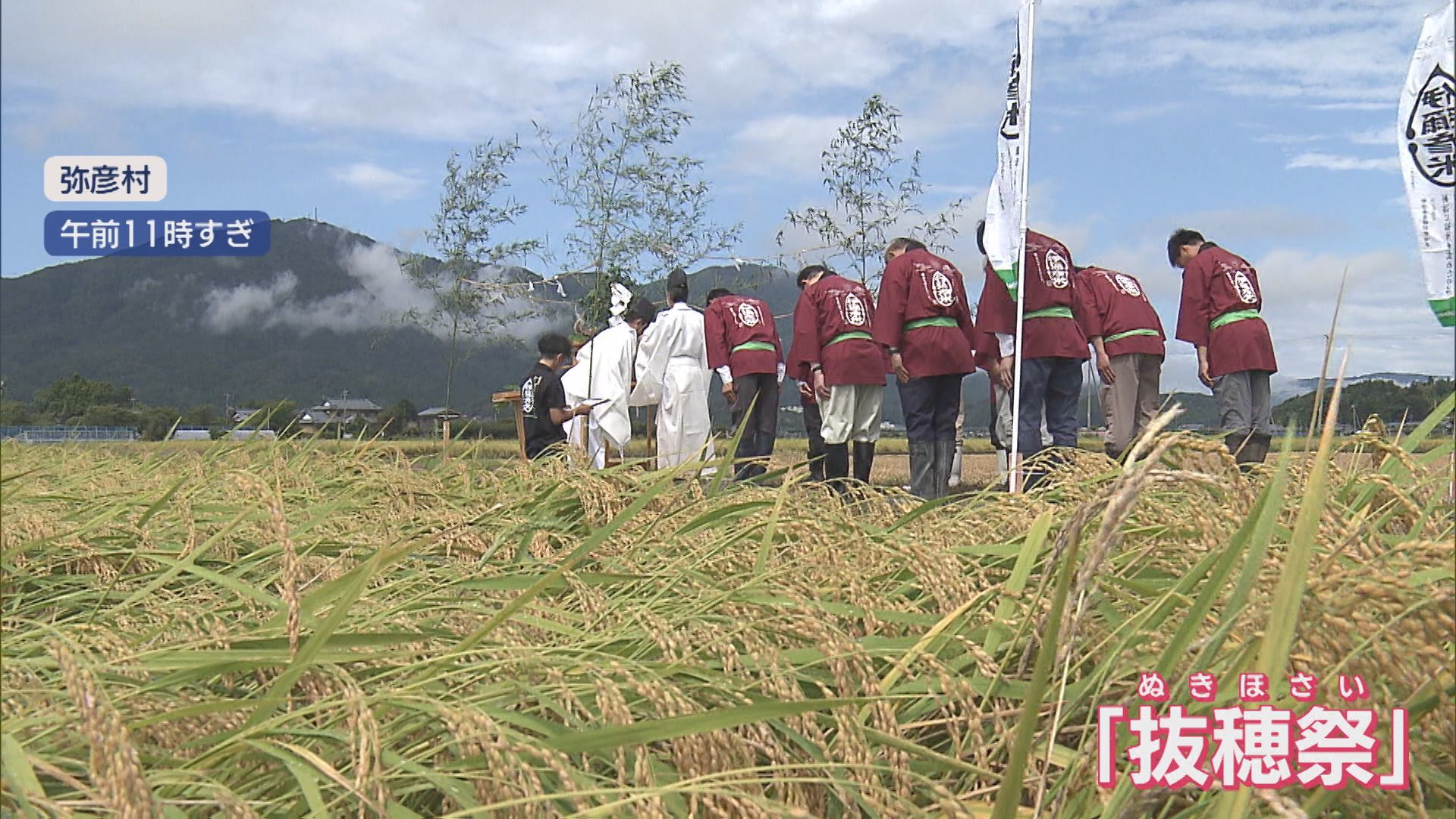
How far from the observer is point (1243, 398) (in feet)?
22.3

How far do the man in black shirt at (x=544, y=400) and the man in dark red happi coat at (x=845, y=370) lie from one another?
1.81m

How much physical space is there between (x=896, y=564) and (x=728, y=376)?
6.65 m

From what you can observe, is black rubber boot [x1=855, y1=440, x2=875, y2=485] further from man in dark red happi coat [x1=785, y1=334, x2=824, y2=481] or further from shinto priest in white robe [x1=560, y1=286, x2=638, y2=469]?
Result: shinto priest in white robe [x1=560, y1=286, x2=638, y2=469]

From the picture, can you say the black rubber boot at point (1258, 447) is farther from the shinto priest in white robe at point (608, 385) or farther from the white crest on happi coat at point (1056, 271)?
the shinto priest in white robe at point (608, 385)

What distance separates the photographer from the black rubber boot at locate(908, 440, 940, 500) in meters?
6.48

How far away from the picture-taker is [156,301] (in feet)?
431

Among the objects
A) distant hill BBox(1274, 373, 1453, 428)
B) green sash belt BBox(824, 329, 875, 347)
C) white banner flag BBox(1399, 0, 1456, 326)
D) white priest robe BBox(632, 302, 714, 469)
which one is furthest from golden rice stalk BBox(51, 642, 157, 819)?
white priest robe BBox(632, 302, 714, 469)

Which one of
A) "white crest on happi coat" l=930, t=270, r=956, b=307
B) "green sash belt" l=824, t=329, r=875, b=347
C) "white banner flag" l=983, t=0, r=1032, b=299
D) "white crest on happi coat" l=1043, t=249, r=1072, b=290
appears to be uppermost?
"white banner flag" l=983, t=0, r=1032, b=299

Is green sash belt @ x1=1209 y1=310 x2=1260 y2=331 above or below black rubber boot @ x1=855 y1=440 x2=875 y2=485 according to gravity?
above

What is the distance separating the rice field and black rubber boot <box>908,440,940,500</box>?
4.45m

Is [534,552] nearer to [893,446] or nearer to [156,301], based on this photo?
[893,446]

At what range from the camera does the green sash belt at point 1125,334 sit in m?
7.63

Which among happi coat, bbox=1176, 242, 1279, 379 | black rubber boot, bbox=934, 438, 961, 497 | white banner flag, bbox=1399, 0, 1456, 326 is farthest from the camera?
happi coat, bbox=1176, 242, 1279, 379

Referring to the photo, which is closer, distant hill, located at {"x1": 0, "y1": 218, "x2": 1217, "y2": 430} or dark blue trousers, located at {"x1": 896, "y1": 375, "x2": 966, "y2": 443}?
dark blue trousers, located at {"x1": 896, "y1": 375, "x2": 966, "y2": 443}
